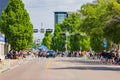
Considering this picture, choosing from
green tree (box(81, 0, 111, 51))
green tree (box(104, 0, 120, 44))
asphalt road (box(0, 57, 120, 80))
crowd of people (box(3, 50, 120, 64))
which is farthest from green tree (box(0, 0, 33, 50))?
asphalt road (box(0, 57, 120, 80))

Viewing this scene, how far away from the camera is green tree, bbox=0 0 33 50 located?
9062 centimetres

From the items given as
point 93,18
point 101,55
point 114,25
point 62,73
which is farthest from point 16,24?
point 62,73

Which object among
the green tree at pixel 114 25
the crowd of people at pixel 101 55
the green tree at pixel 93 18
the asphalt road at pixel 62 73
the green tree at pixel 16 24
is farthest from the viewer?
the green tree at pixel 16 24

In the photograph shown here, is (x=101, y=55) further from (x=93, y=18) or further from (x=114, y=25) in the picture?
(x=114, y=25)

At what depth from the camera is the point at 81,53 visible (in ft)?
413

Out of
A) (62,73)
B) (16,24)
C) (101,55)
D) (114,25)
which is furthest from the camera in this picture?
(16,24)

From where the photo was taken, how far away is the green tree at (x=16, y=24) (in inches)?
3568

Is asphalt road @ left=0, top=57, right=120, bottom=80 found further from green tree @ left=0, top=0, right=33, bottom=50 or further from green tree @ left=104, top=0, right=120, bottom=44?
green tree @ left=0, top=0, right=33, bottom=50

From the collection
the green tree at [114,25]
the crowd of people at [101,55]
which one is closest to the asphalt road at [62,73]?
the green tree at [114,25]

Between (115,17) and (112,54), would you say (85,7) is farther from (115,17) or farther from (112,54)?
(115,17)

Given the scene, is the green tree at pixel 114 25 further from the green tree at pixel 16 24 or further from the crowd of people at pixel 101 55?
the green tree at pixel 16 24

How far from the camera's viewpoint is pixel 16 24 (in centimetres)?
9150

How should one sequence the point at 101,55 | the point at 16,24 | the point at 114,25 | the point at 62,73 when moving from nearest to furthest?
1. the point at 62,73
2. the point at 114,25
3. the point at 101,55
4. the point at 16,24

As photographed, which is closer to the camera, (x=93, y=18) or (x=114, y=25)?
(x=114, y=25)
